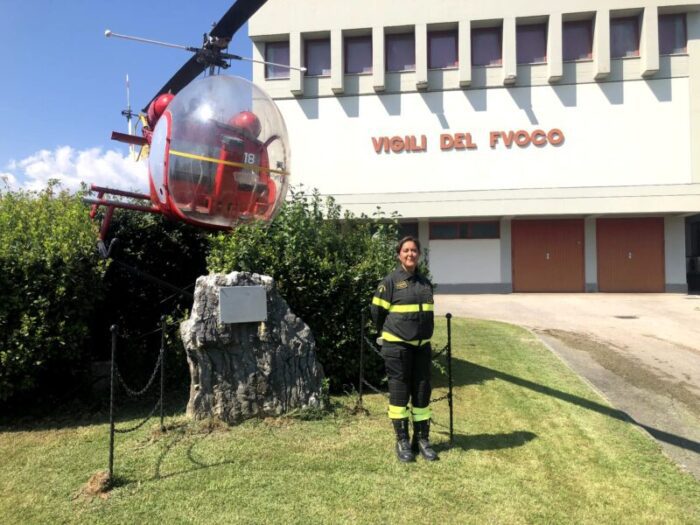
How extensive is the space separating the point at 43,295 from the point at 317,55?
17.5 meters

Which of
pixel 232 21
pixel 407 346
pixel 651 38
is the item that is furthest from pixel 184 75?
pixel 651 38

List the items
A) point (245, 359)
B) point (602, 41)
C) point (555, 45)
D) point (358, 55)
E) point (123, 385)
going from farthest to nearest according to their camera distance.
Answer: point (358, 55) < point (555, 45) < point (602, 41) < point (245, 359) < point (123, 385)

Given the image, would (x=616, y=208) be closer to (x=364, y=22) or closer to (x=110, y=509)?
(x=364, y=22)

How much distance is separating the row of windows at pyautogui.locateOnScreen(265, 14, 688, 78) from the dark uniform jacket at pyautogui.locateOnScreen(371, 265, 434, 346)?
17074 millimetres

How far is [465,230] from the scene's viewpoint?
19922 millimetres

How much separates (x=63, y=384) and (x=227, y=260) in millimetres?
2350

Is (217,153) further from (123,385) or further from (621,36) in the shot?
(621,36)

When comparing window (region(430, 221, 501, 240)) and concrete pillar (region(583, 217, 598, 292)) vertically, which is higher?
window (region(430, 221, 501, 240))

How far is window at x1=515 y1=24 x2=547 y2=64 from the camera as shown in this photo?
1878cm

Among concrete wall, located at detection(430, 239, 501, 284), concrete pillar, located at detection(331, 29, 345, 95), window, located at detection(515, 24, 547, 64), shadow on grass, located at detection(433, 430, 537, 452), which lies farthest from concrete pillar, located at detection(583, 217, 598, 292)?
shadow on grass, located at detection(433, 430, 537, 452)

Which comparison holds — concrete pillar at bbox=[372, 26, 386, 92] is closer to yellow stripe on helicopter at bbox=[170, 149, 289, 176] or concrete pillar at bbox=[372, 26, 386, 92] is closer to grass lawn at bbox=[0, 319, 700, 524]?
yellow stripe on helicopter at bbox=[170, 149, 289, 176]

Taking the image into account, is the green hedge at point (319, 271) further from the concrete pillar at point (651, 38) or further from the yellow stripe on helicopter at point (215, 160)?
the concrete pillar at point (651, 38)

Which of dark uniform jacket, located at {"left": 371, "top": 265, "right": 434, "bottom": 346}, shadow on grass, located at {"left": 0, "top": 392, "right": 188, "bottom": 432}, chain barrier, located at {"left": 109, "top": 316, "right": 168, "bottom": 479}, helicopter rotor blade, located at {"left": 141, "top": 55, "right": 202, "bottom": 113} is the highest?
helicopter rotor blade, located at {"left": 141, "top": 55, "right": 202, "bottom": 113}

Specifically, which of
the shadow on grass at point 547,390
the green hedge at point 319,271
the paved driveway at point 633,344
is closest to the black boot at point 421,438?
the green hedge at point 319,271
